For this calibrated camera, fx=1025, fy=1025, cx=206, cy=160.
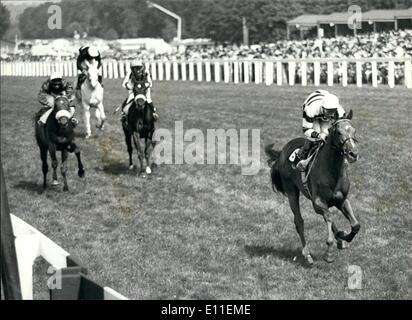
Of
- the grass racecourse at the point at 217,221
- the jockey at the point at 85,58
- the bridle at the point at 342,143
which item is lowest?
the grass racecourse at the point at 217,221

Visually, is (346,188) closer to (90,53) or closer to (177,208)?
(177,208)

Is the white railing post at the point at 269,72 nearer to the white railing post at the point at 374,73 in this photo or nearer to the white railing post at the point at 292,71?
the white railing post at the point at 292,71

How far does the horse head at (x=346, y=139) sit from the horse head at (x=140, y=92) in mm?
6148

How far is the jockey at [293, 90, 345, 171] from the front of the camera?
855 centimetres

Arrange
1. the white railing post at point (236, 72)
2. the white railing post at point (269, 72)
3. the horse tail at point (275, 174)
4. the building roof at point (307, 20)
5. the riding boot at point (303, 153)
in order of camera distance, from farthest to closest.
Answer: the building roof at point (307, 20) < the white railing post at point (236, 72) < the white railing post at point (269, 72) < the horse tail at point (275, 174) < the riding boot at point (303, 153)

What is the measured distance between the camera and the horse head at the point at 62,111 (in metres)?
A: 12.9

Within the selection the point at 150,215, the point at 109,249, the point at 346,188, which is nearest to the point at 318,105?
the point at 346,188

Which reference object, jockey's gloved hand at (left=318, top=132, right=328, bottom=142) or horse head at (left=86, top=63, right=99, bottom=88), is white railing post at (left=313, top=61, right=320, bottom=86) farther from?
jockey's gloved hand at (left=318, top=132, right=328, bottom=142)

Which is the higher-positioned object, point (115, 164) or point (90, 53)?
point (90, 53)

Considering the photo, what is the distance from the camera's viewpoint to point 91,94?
1961cm

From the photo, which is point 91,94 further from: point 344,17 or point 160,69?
point 160,69

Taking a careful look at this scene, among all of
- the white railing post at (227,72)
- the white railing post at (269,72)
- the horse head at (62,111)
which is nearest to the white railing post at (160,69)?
the white railing post at (227,72)

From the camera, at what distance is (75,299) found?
5.13 m

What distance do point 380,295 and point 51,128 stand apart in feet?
22.2
